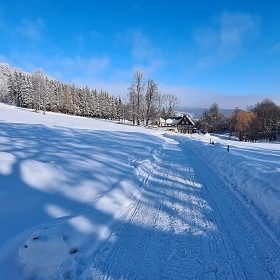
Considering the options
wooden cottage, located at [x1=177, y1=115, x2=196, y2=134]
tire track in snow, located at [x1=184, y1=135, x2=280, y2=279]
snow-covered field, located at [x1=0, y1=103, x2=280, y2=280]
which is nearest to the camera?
snow-covered field, located at [x1=0, y1=103, x2=280, y2=280]

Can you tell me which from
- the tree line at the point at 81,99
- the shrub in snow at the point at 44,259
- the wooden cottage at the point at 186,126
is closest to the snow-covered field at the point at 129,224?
the shrub in snow at the point at 44,259

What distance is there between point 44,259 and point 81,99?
87.6 meters

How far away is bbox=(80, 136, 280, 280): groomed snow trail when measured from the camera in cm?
391

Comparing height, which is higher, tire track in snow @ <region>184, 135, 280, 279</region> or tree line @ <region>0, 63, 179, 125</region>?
tree line @ <region>0, 63, 179, 125</region>

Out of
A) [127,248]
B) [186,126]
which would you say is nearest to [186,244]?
[127,248]

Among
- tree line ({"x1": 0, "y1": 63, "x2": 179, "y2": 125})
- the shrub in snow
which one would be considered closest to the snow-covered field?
the shrub in snow

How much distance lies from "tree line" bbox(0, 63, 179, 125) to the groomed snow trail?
5876 centimetres

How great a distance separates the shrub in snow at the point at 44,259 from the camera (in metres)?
3.58

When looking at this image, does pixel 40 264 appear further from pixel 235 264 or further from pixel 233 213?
pixel 233 213

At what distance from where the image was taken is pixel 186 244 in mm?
4750

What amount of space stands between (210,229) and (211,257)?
1.17 m

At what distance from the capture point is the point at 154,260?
4203 millimetres

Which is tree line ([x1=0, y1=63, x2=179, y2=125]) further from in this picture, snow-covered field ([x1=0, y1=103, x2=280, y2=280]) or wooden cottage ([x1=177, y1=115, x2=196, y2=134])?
snow-covered field ([x1=0, y1=103, x2=280, y2=280])

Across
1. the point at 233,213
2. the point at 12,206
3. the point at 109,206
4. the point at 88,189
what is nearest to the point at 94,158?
the point at 88,189
